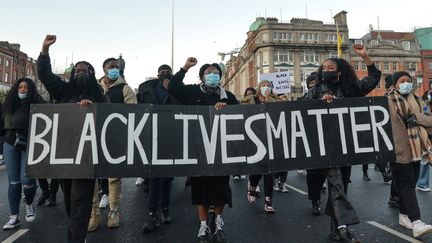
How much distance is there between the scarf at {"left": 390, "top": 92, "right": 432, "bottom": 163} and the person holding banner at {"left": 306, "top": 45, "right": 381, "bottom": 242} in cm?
54

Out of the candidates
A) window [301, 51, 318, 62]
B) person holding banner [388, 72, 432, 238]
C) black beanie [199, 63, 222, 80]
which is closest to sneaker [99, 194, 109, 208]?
black beanie [199, 63, 222, 80]

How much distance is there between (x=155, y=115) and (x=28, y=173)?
55.9 inches

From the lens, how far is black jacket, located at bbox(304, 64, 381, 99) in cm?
381

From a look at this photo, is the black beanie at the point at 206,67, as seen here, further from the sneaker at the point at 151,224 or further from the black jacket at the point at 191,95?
the sneaker at the point at 151,224

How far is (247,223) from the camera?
4.34 meters

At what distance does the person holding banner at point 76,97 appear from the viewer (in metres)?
3.06

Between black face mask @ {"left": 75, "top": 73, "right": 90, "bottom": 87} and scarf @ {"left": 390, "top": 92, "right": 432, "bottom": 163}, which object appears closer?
black face mask @ {"left": 75, "top": 73, "right": 90, "bottom": 87}

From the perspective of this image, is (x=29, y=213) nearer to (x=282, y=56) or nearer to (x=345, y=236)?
A: (x=345, y=236)

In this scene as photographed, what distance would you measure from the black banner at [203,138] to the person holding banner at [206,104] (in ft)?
0.77

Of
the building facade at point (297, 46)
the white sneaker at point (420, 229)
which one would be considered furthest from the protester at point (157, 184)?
the building facade at point (297, 46)

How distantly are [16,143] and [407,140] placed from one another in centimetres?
497

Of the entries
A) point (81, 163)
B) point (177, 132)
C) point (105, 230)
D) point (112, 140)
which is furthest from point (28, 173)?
point (177, 132)

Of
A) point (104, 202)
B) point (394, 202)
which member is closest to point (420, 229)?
point (394, 202)

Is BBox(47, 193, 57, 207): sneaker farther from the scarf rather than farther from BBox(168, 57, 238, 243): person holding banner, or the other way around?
the scarf
